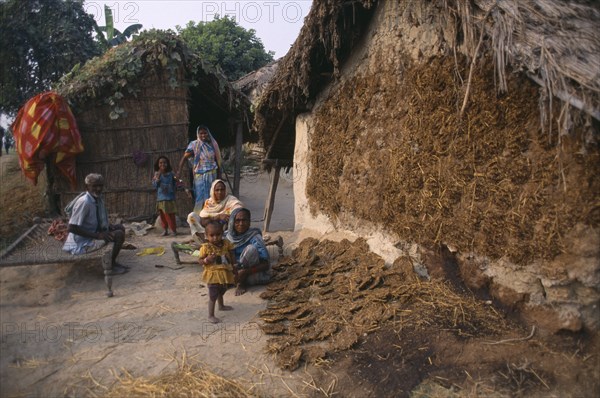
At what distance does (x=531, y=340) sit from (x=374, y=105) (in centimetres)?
272

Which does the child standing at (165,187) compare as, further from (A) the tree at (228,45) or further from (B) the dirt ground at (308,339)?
(A) the tree at (228,45)

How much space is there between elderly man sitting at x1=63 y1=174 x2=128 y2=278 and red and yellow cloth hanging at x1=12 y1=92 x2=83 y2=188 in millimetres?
3357

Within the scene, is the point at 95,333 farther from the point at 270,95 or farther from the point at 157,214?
the point at 157,214

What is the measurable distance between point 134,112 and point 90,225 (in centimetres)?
419

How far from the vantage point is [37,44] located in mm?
15625

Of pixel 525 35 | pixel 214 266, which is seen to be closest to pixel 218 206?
pixel 214 266

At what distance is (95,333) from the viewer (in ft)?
12.8

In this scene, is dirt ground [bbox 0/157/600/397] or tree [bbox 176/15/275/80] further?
tree [bbox 176/15/275/80]

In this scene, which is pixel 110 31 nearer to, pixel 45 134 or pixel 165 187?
pixel 45 134

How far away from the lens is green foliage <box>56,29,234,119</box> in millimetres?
8141

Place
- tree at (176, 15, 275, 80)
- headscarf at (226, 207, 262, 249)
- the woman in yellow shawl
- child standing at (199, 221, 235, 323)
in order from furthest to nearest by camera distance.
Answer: tree at (176, 15, 275, 80), the woman in yellow shawl, headscarf at (226, 207, 262, 249), child standing at (199, 221, 235, 323)

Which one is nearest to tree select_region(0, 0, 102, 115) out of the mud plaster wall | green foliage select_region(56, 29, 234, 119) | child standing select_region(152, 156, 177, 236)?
green foliage select_region(56, 29, 234, 119)

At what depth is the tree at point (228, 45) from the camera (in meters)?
20.0

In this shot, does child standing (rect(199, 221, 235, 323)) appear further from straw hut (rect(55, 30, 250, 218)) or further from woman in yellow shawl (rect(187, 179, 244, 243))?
straw hut (rect(55, 30, 250, 218))
